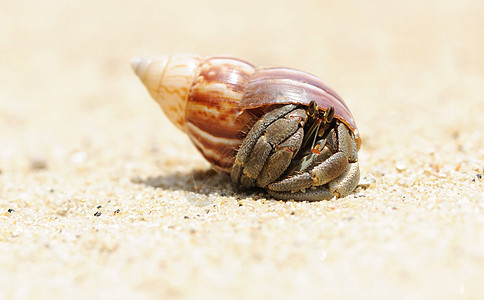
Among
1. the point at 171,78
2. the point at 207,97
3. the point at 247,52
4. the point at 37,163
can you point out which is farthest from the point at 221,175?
the point at 247,52

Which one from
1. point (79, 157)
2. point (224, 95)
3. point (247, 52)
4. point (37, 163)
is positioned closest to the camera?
point (224, 95)

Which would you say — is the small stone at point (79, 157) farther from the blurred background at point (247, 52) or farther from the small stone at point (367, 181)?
the small stone at point (367, 181)

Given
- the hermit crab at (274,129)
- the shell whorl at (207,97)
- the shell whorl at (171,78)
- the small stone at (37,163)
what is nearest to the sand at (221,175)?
the small stone at (37,163)

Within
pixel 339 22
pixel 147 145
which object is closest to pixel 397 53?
pixel 339 22

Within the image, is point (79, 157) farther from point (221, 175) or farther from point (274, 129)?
point (274, 129)

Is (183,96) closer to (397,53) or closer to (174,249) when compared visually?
(174,249)

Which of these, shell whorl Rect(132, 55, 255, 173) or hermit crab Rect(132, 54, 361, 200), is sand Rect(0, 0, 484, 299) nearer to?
hermit crab Rect(132, 54, 361, 200)

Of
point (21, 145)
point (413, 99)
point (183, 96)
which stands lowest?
point (21, 145)
